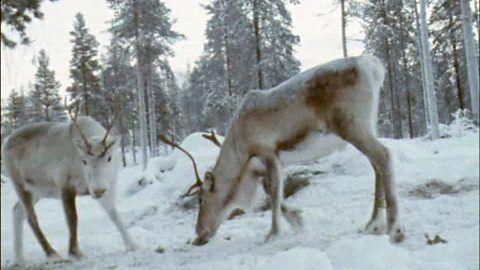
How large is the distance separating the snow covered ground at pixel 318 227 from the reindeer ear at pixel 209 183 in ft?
2.36

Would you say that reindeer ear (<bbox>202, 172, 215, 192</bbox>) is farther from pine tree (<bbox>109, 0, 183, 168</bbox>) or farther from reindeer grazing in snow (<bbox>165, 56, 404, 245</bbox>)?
pine tree (<bbox>109, 0, 183, 168</bbox>)

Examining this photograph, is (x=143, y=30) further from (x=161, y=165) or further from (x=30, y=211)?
(x=30, y=211)

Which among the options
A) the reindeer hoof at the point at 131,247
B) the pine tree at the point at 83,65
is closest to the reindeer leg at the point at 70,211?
the reindeer hoof at the point at 131,247

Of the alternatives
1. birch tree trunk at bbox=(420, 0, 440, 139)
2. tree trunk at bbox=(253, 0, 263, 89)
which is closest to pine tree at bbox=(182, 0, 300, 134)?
tree trunk at bbox=(253, 0, 263, 89)

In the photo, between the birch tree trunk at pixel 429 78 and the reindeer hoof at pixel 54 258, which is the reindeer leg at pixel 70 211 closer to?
the reindeer hoof at pixel 54 258

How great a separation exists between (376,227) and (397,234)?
468 millimetres

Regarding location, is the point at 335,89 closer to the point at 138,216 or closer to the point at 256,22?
the point at 138,216

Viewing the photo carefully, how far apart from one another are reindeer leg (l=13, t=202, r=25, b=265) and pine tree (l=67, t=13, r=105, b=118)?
26.0m

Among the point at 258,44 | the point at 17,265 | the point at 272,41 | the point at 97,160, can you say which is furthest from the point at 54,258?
the point at 272,41

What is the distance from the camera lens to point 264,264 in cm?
386

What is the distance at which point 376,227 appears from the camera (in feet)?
17.0

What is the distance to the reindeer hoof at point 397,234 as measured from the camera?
467 centimetres

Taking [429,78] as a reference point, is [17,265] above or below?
below

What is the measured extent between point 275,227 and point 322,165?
18.4ft
